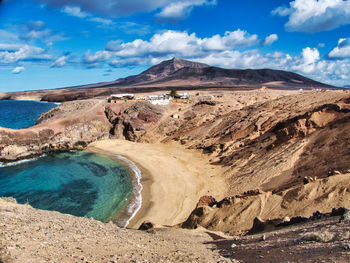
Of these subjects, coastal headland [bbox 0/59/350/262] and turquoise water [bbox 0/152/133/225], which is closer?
coastal headland [bbox 0/59/350/262]

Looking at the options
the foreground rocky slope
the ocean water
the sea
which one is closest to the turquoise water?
the sea

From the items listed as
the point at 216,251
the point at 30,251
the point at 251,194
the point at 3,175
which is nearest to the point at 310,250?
the point at 216,251

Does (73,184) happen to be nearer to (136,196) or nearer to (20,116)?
(136,196)

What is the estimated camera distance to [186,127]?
1501 inches

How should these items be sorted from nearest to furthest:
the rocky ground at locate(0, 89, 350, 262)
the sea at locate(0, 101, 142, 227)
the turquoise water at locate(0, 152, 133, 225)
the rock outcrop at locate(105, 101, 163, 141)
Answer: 1. the rocky ground at locate(0, 89, 350, 262)
2. the sea at locate(0, 101, 142, 227)
3. the turquoise water at locate(0, 152, 133, 225)
4. the rock outcrop at locate(105, 101, 163, 141)

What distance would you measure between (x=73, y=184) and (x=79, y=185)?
70 cm

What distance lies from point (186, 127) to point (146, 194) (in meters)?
18.7

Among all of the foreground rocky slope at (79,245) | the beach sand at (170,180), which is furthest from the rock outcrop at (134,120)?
the foreground rocky slope at (79,245)

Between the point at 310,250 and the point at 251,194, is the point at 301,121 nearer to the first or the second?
the point at 251,194

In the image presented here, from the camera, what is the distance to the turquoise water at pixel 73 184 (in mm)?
19252

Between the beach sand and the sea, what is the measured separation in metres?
0.94

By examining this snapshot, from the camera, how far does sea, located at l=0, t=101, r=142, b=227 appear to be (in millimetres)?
18875

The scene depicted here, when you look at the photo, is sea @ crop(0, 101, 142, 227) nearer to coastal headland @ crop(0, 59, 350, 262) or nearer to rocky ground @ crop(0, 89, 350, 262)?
coastal headland @ crop(0, 59, 350, 262)

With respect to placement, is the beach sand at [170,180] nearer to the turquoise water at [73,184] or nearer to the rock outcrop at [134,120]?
the turquoise water at [73,184]
